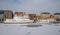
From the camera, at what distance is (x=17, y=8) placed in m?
1.50

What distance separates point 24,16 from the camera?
1494mm

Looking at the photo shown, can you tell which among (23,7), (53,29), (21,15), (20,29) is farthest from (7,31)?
(53,29)

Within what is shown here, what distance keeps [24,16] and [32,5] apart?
0.63 feet

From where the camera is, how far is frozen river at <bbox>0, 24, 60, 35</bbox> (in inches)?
57.2

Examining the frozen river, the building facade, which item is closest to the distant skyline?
the building facade

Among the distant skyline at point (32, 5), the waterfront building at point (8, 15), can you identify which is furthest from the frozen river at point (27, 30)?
the distant skyline at point (32, 5)

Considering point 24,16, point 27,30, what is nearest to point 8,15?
point 24,16

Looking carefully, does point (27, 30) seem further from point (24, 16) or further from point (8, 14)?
point (8, 14)

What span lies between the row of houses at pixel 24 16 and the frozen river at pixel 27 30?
9 cm

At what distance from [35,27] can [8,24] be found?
37cm

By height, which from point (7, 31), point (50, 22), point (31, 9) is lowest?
point (7, 31)

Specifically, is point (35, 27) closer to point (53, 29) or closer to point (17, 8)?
point (53, 29)

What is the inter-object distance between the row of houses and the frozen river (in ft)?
0.31

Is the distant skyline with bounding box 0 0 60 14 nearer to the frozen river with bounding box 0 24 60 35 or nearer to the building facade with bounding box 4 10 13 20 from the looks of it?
the building facade with bounding box 4 10 13 20
